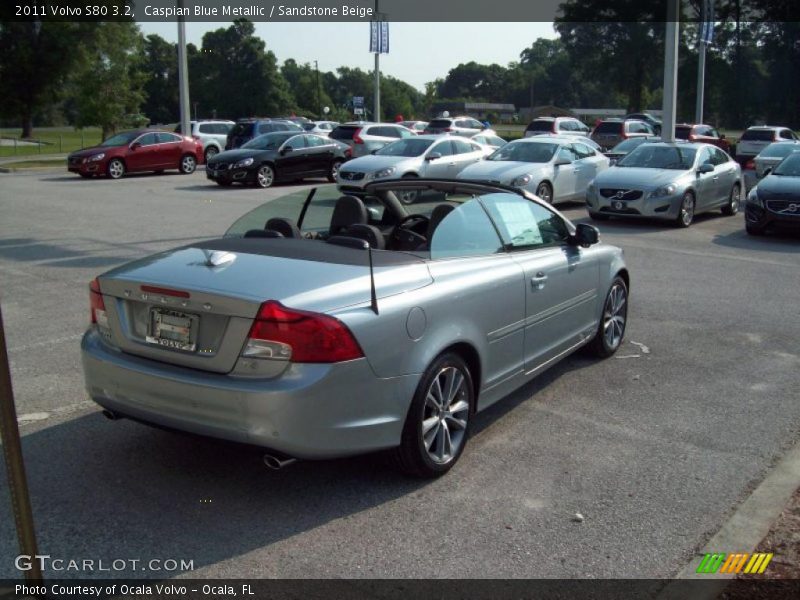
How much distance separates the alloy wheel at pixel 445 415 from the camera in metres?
4.55

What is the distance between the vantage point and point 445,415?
183 inches

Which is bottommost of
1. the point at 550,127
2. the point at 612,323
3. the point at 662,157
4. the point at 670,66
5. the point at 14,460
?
the point at 612,323

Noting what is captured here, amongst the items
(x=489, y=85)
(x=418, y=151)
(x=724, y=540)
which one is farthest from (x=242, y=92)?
(x=724, y=540)

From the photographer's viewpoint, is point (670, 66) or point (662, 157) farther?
point (670, 66)

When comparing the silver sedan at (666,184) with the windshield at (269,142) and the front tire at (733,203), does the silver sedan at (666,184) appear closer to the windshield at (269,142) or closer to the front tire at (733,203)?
the front tire at (733,203)

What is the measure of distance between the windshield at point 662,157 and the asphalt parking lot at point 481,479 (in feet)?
28.7

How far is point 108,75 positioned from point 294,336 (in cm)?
3915

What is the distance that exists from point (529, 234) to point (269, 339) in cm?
248

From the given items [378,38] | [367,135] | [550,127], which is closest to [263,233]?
[367,135]

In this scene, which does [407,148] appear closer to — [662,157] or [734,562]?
[662,157]

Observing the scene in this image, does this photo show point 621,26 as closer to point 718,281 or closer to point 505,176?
point 505,176

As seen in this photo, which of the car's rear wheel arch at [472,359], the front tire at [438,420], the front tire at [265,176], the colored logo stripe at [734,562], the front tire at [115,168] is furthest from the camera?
the front tire at [115,168]

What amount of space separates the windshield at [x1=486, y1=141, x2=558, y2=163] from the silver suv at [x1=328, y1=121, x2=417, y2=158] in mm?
9111

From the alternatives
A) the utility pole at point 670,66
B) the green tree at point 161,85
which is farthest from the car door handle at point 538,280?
the green tree at point 161,85
